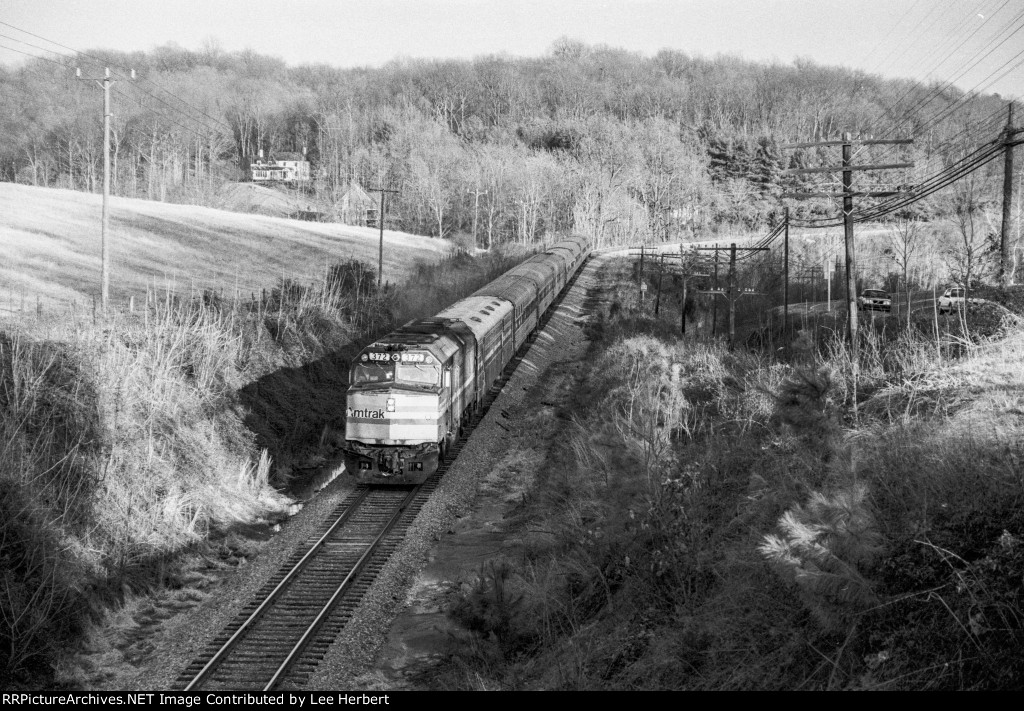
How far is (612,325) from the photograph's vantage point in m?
40.2

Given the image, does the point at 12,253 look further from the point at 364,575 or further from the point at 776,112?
the point at 776,112

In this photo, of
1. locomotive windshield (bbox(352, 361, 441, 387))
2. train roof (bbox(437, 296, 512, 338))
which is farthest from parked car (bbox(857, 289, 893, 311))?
locomotive windshield (bbox(352, 361, 441, 387))

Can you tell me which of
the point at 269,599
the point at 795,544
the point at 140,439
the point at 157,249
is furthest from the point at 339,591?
the point at 157,249

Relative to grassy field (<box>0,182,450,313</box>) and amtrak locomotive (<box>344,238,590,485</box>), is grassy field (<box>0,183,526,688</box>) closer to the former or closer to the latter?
grassy field (<box>0,182,450,313</box>)

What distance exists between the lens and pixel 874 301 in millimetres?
38188

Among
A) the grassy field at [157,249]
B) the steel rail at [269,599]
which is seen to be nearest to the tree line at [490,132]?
the grassy field at [157,249]

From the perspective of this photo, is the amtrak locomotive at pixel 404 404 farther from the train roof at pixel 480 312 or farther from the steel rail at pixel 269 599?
the train roof at pixel 480 312

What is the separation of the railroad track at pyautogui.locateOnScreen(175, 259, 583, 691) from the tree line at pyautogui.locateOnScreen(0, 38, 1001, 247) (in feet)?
213

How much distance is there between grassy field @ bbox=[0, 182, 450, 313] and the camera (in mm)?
37500

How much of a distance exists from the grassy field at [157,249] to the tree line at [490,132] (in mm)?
14259

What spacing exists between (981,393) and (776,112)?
13019cm

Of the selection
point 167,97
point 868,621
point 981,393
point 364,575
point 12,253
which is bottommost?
point 364,575

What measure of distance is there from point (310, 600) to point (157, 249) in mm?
45022
